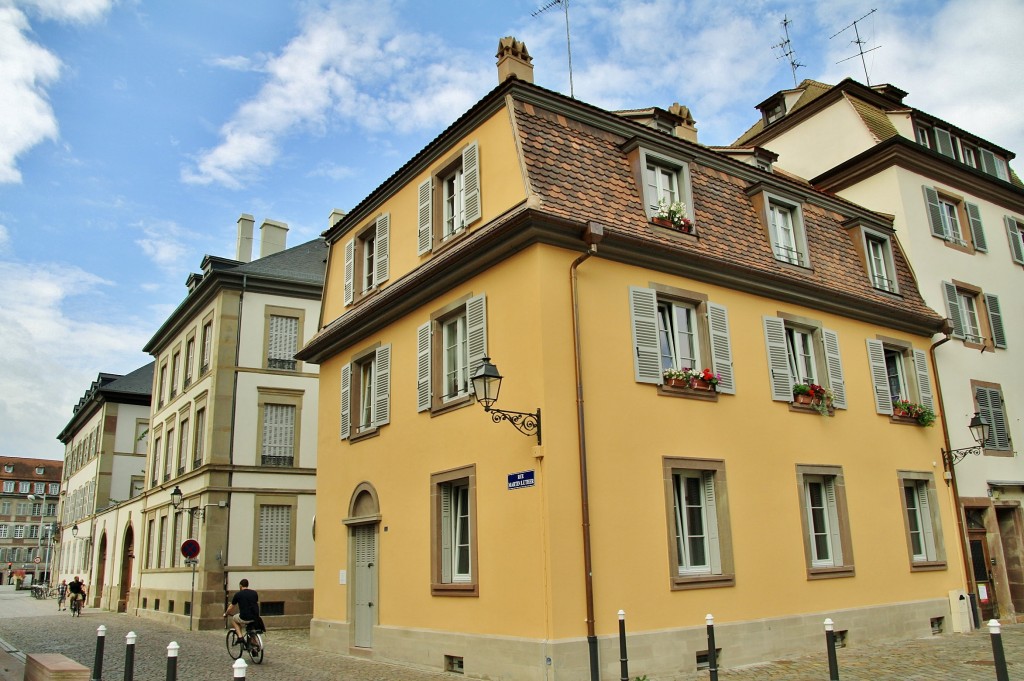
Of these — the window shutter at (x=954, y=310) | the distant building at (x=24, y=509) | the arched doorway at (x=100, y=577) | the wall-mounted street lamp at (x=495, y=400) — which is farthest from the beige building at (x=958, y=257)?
the distant building at (x=24, y=509)

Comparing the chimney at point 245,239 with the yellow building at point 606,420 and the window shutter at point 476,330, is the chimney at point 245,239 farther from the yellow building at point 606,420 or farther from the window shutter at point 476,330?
the window shutter at point 476,330

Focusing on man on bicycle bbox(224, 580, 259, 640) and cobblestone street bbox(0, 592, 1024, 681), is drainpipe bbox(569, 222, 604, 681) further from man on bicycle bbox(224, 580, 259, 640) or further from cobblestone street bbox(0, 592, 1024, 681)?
man on bicycle bbox(224, 580, 259, 640)

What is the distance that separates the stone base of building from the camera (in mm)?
10898

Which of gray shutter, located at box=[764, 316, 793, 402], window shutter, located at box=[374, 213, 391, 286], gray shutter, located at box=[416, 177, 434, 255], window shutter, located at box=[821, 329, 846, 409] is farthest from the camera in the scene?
window shutter, located at box=[374, 213, 391, 286]

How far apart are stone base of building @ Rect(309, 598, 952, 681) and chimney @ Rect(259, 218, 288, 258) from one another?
19866 millimetres

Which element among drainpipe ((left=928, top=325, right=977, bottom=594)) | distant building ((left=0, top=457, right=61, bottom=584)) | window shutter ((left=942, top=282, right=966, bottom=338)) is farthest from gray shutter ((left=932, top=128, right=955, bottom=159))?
distant building ((left=0, top=457, right=61, bottom=584))

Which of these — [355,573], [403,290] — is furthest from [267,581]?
[403,290]

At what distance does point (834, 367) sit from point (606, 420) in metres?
6.43

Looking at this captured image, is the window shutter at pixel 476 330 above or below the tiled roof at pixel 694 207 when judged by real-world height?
below

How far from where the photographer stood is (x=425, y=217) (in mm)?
15328

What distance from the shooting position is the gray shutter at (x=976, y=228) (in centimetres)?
2116

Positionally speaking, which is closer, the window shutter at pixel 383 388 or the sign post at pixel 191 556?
the window shutter at pixel 383 388

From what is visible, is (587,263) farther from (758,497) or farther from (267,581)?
(267,581)

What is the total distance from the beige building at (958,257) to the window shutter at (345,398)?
34.5 ft
